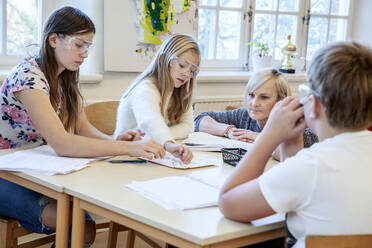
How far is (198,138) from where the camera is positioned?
224cm

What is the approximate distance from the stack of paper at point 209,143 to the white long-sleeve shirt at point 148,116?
77 mm

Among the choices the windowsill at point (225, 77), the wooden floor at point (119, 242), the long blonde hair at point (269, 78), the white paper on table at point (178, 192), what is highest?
the long blonde hair at point (269, 78)

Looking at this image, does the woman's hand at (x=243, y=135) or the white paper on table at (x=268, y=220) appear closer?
the white paper on table at (x=268, y=220)

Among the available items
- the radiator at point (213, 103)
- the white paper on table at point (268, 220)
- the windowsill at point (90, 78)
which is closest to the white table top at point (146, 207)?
the white paper on table at point (268, 220)

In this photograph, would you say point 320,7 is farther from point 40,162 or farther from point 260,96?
point 40,162

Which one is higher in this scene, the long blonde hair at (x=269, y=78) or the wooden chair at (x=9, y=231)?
the long blonde hair at (x=269, y=78)

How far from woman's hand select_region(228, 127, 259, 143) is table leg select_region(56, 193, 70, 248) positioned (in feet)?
3.37

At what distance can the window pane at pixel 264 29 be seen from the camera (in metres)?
4.33

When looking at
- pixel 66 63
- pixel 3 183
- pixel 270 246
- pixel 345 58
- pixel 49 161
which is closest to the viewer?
pixel 345 58

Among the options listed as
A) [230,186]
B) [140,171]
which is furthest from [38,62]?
[230,186]

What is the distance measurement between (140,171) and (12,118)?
63 cm

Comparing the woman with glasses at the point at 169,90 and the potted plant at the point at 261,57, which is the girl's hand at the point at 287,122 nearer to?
the woman with glasses at the point at 169,90

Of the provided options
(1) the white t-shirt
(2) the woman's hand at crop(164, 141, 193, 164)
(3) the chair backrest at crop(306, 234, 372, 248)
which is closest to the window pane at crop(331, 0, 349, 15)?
(2) the woman's hand at crop(164, 141, 193, 164)

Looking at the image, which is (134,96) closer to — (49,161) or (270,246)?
(49,161)
